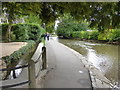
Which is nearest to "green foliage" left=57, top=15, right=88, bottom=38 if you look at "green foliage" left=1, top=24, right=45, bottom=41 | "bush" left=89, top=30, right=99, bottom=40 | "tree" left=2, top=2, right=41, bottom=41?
"bush" left=89, top=30, right=99, bottom=40

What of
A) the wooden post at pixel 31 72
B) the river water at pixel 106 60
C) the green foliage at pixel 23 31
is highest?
the green foliage at pixel 23 31

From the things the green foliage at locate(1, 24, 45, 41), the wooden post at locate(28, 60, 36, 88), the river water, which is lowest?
the river water

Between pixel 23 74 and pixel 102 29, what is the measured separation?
301 cm

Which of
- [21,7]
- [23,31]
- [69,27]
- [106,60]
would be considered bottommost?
[106,60]

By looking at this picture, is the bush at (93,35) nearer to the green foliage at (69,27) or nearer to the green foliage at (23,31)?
the green foliage at (23,31)

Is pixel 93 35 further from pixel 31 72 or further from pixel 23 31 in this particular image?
pixel 31 72

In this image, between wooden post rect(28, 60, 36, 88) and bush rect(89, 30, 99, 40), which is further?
bush rect(89, 30, 99, 40)

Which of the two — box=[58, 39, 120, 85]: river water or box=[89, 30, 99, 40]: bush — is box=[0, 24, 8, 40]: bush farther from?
box=[89, 30, 99, 40]: bush

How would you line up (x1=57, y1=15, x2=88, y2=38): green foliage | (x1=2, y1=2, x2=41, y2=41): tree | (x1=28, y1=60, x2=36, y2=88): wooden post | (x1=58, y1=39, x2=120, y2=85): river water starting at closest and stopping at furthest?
(x1=28, y1=60, x2=36, y2=88): wooden post < (x1=2, y1=2, x2=41, y2=41): tree < (x1=58, y1=39, x2=120, y2=85): river water < (x1=57, y1=15, x2=88, y2=38): green foliage

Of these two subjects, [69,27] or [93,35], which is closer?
[93,35]

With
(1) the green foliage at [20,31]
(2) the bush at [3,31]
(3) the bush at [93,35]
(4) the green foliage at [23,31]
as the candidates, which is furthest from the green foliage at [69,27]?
(2) the bush at [3,31]

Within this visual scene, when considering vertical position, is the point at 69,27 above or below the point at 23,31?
above

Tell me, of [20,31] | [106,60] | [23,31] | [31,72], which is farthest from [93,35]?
[31,72]

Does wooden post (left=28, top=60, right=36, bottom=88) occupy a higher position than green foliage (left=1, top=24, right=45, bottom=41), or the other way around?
green foliage (left=1, top=24, right=45, bottom=41)
